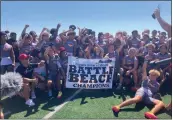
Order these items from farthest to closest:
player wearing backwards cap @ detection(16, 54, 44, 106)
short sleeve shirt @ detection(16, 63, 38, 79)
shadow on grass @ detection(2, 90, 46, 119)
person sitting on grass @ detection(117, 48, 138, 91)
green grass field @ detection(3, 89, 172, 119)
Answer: person sitting on grass @ detection(117, 48, 138, 91)
short sleeve shirt @ detection(16, 63, 38, 79)
player wearing backwards cap @ detection(16, 54, 44, 106)
shadow on grass @ detection(2, 90, 46, 119)
green grass field @ detection(3, 89, 172, 119)

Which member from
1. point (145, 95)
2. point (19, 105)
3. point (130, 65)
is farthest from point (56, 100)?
point (130, 65)

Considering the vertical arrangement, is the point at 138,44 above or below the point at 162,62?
above

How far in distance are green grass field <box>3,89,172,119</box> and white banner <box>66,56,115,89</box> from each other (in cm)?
30

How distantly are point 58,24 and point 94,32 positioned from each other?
2.50 m

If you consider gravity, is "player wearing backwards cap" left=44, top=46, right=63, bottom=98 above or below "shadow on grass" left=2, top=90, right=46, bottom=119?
above

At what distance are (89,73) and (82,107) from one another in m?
1.69

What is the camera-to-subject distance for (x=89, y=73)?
8375mm

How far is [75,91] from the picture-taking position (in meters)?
8.51

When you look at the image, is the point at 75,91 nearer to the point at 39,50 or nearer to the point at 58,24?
the point at 39,50

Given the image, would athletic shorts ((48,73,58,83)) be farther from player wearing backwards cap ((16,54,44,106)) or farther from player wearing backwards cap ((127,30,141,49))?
player wearing backwards cap ((127,30,141,49))

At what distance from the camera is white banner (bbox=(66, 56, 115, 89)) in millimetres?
8281

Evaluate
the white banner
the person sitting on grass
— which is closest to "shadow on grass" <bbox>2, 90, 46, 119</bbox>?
the white banner

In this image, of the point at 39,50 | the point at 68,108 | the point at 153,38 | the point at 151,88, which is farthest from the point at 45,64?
the point at 153,38

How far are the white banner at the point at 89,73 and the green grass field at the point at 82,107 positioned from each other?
301 millimetres
